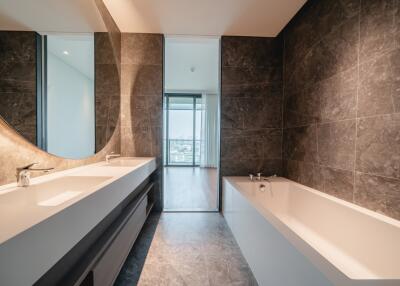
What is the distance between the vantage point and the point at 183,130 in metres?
7.21

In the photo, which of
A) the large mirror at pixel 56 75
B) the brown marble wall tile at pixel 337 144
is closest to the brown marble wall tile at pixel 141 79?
the large mirror at pixel 56 75

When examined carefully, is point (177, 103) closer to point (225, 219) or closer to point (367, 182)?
point (225, 219)

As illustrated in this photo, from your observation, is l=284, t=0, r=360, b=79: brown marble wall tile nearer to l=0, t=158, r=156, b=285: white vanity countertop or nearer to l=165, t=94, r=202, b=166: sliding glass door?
l=0, t=158, r=156, b=285: white vanity countertop

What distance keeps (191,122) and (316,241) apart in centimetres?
582

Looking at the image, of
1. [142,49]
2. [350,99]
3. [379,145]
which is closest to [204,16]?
[142,49]

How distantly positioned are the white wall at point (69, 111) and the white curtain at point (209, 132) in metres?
5.02

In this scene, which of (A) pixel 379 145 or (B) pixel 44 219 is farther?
(A) pixel 379 145

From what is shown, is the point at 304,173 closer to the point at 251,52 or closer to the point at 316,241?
the point at 316,241

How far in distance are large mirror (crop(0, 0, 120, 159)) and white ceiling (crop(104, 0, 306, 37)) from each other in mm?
410

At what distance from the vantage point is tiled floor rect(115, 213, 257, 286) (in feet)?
5.10

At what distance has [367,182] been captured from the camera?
1461 millimetres

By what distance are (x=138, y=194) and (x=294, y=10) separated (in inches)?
108

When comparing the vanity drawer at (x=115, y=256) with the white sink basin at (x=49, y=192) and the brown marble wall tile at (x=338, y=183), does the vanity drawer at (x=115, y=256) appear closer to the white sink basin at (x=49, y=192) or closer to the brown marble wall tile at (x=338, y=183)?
the white sink basin at (x=49, y=192)

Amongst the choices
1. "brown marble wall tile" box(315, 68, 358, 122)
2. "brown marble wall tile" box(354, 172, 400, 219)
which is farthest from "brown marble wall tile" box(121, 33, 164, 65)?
"brown marble wall tile" box(354, 172, 400, 219)
